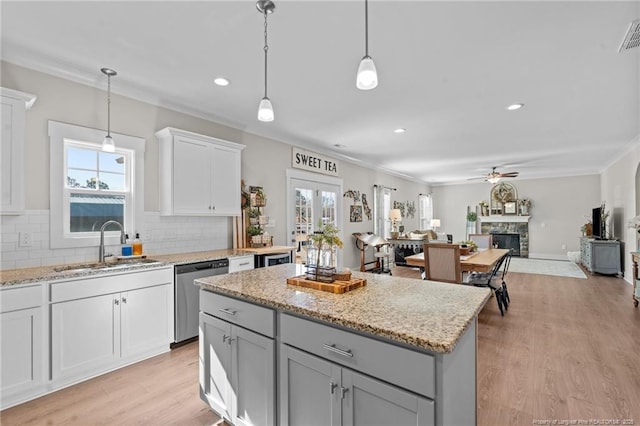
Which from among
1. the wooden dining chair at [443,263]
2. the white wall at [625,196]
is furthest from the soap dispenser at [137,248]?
the white wall at [625,196]

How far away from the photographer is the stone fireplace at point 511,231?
9.98m

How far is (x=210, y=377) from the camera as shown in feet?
6.58

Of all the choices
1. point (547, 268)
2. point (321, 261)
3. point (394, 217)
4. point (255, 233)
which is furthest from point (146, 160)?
point (547, 268)

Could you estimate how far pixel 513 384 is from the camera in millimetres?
2477

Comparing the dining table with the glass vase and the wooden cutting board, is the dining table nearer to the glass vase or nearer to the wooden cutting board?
the wooden cutting board

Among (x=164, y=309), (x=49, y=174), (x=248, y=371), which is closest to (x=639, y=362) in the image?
(x=248, y=371)

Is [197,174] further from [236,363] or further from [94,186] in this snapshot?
[236,363]

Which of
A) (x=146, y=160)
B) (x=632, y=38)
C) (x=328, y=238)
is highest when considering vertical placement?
(x=632, y=38)

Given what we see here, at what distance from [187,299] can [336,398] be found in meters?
2.34

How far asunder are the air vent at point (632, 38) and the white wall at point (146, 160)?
408 cm

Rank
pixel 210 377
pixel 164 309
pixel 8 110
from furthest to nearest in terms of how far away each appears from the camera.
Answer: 1. pixel 164 309
2. pixel 8 110
3. pixel 210 377

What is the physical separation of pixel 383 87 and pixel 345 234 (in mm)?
3930

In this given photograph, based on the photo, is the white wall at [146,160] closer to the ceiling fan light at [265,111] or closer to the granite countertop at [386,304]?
the granite countertop at [386,304]

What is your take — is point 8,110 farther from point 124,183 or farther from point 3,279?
point 3,279
